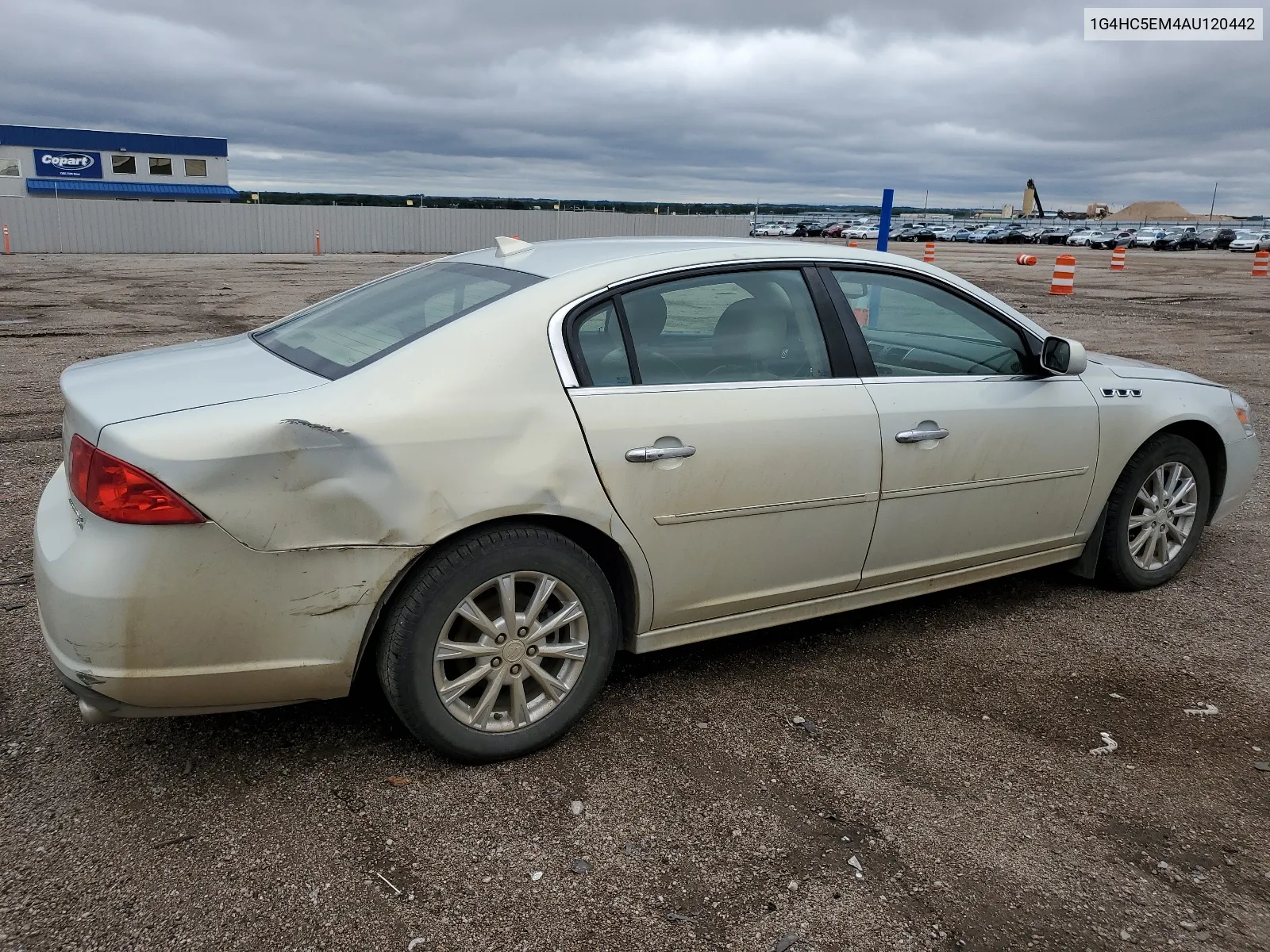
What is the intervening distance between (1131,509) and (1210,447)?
661 mm

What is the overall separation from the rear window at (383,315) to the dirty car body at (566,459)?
0.02 m

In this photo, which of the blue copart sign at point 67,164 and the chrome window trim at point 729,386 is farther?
the blue copart sign at point 67,164

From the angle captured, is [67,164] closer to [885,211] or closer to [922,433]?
[885,211]

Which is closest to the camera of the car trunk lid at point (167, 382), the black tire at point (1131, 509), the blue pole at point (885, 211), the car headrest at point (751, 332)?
the car trunk lid at point (167, 382)

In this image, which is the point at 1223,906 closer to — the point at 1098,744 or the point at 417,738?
the point at 1098,744

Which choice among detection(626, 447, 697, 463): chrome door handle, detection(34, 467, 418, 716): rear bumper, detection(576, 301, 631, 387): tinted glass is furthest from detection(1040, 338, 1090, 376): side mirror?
detection(34, 467, 418, 716): rear bumper

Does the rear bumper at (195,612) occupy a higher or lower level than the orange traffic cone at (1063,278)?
lower

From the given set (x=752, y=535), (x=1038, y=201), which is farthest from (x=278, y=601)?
(x=1038, y=201)

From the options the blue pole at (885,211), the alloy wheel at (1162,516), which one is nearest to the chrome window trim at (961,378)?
the alloy wheel at (1162,516)

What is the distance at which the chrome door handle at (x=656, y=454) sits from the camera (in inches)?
123

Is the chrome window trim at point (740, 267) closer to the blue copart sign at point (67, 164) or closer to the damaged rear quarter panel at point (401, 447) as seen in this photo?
the damaged rear quarter panel at point (401, 447)

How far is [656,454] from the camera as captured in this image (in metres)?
3.14

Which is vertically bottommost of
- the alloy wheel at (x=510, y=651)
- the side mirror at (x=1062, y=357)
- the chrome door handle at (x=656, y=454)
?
the alloy wheel at (x=510, y=651)

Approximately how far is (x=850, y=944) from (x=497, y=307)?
6.63ft
